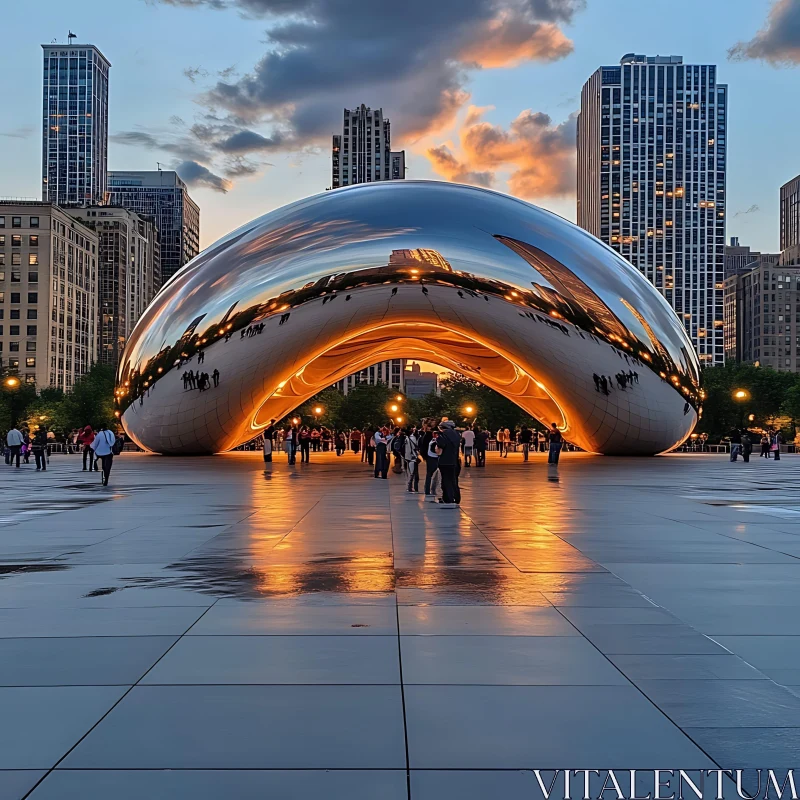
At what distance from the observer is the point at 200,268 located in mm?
33000

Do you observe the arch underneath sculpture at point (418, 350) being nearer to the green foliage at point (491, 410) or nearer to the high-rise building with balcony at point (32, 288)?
the green foliage at point (491, 410)

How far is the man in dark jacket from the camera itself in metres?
16.0

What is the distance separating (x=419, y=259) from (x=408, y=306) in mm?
1985

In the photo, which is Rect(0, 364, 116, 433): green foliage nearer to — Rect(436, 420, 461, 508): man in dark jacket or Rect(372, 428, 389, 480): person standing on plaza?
Rect(372, 428, 389, 480): person standing on plaza

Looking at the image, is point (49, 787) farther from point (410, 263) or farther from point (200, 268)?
point (200, 268)

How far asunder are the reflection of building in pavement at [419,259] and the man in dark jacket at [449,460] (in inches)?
609

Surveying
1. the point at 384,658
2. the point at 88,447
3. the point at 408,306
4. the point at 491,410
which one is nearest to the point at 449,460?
the point at 384,658

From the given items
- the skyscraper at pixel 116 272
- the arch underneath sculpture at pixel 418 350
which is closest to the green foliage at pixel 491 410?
the arch underneath sculpture at pixel 418 350

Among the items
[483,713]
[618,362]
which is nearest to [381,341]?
[618,362]

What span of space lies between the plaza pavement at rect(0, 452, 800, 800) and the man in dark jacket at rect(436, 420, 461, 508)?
13.3 feet

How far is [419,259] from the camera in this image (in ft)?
103

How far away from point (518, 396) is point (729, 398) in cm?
4374

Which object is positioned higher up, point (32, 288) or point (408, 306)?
point (32, 288)

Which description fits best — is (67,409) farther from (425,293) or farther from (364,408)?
(425,293)
